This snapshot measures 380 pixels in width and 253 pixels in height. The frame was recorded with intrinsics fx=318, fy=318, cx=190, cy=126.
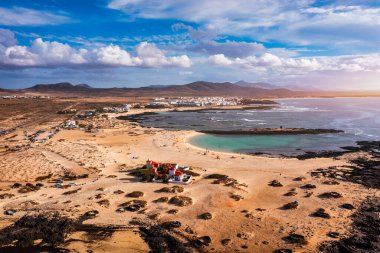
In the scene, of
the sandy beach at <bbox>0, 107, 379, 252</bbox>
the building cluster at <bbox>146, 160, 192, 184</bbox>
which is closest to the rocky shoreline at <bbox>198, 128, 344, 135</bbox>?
the sandy beach at <bbox>0, 107, 379, 252</bbox>

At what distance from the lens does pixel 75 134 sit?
6588 cm

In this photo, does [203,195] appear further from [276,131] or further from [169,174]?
[276,131]

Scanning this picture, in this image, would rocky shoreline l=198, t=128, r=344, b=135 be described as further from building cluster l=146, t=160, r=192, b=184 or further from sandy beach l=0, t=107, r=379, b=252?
building cluster l=146, t=160, r=192, b=184

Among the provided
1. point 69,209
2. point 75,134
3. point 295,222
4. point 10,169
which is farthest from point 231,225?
point 75,134

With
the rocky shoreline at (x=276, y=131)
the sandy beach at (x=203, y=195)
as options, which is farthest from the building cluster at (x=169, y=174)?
the rocky shoreline at (x=276, y=131)

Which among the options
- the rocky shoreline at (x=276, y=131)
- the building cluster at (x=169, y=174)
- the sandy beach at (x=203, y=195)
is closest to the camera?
the sandy beach at (x=203, y=195)

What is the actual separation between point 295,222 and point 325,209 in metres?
3.98

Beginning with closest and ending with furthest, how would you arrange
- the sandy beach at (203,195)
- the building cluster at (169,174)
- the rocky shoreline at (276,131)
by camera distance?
the sandy beach at (203,195) → the building cluster at (169,174) → the rocky shoreline at (276,131)

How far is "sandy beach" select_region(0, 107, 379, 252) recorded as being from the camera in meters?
22.4

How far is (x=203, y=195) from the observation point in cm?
2977

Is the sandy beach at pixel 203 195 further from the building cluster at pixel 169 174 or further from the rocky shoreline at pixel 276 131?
the rocky shoreline at pixel 276 131

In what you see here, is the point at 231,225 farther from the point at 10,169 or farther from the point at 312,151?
the point at 312,151

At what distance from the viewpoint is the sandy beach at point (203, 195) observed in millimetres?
22405

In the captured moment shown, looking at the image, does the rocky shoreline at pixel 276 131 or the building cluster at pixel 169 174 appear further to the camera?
the rocky shoreline at pixel 276 131
